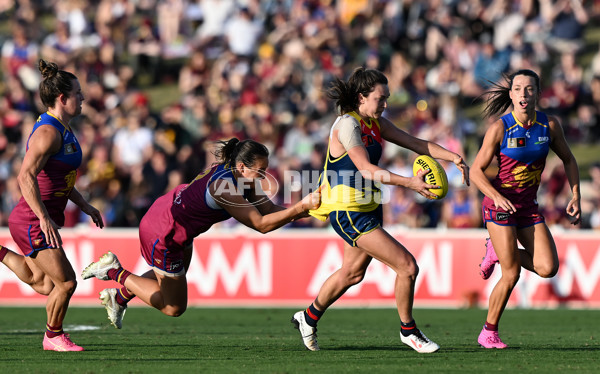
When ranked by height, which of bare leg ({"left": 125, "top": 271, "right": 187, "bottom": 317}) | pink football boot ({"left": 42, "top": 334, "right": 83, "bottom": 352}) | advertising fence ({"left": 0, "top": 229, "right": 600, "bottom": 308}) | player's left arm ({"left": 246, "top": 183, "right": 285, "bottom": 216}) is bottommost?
advertising fence ({"left": 0, "top": 229, "right": 600, "bottom": 308})

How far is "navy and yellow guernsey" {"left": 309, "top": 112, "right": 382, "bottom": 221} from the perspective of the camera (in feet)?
26.4

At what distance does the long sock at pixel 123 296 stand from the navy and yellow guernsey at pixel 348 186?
77.3 inches

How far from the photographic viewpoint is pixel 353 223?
315 inches

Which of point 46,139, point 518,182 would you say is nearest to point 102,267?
point 46,139

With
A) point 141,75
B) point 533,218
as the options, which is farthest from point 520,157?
point 141,75

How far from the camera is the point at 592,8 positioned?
A: 902 inches

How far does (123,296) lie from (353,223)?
231 cm

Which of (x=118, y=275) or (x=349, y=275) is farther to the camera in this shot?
(x=118, y=275)

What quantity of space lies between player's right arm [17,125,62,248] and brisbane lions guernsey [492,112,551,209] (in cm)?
380

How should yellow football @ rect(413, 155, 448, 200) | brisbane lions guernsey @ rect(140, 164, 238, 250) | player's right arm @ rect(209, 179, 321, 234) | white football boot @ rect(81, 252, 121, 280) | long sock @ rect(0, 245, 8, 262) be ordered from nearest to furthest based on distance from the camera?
yellow football @ rect(413, 155, 448, 200)
player's right arm @ rect(209, 179, 321, 234)
brisbane lions guernsey @ rect(140, 164, 238, 250)
white football boot @ rect(81, 252, 121, 280)
long sock @ rect(0, 245, 8, 262)

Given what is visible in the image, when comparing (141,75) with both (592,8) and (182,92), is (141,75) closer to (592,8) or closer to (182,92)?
(182,92)

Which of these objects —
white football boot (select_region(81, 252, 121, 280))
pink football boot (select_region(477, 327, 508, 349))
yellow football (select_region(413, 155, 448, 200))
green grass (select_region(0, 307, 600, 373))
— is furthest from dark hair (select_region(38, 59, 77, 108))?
pink football boot (select_region(477, 327, 508, 349))

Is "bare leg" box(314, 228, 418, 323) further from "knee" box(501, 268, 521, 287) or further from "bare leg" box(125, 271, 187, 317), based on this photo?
"bare leg" box(125, 271, 187, 317)

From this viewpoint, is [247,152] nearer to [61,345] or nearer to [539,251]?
[61,345]
